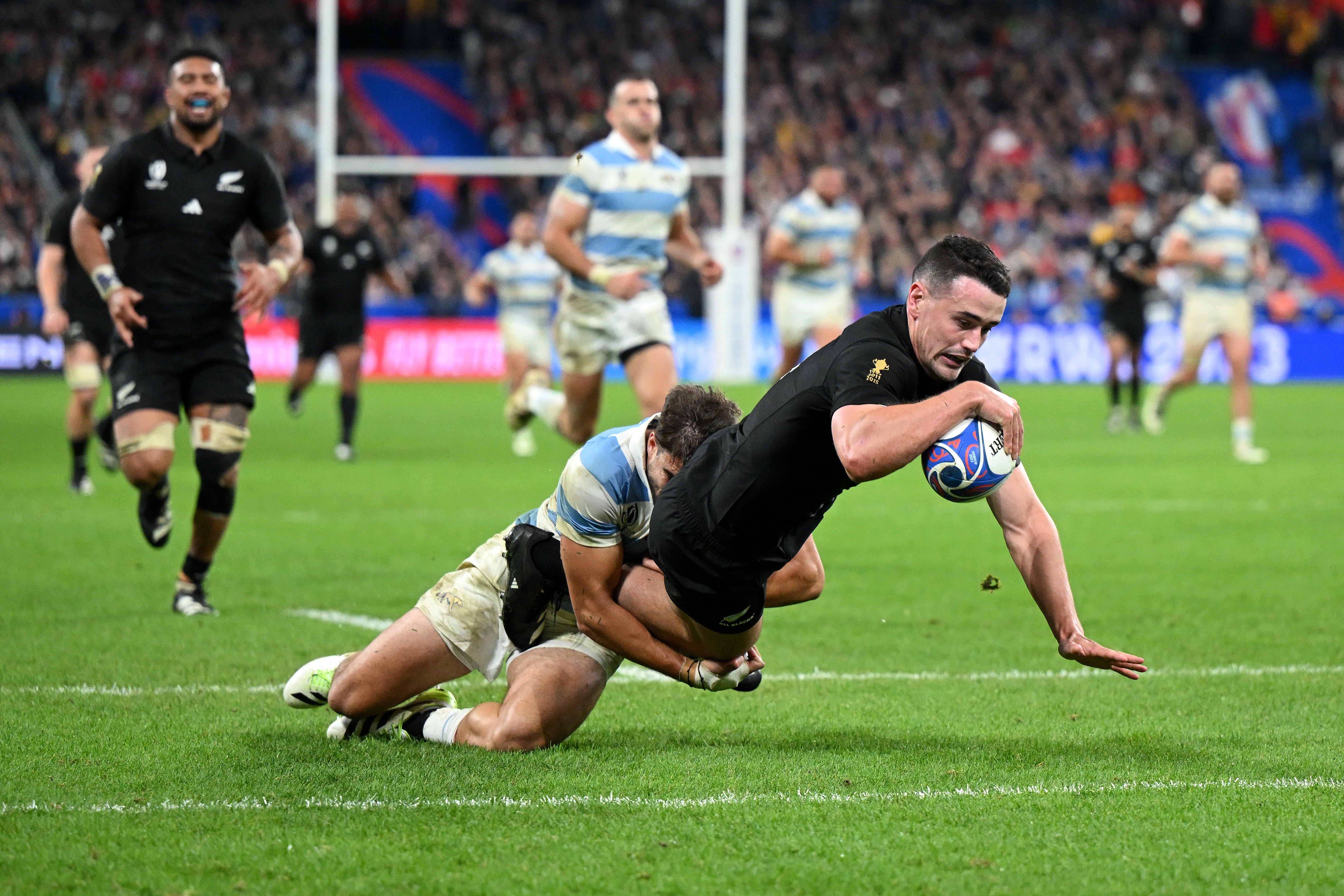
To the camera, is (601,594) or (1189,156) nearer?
(601,594)

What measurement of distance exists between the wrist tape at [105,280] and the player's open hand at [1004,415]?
4317mm

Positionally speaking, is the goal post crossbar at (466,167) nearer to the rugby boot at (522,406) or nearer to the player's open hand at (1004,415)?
the rugby boot at (522,406)

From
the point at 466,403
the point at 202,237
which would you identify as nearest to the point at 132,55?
the point at 466,403

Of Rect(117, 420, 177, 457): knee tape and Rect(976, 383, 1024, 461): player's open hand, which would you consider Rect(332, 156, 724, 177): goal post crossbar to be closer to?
Rect(117, 420, 177, 457): knee tape

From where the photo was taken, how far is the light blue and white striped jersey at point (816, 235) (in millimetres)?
15305

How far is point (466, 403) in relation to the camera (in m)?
23.1

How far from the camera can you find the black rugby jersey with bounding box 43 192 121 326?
1093 centimetres

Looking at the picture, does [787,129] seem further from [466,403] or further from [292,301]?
[466,403]

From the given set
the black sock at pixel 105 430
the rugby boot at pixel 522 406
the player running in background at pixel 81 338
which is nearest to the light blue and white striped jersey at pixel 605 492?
the black sock at pixel 105 430

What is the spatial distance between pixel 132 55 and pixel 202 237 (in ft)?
95.5

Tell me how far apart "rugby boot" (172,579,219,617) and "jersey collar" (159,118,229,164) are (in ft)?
6.13

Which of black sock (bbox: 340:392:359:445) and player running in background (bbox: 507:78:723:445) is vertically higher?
player running in background (bbox: 507:78:723:445)

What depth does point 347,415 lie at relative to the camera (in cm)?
1541

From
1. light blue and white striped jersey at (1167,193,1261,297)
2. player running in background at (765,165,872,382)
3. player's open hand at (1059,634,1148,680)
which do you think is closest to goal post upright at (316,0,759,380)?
player running in background at (765,165,872,382)
